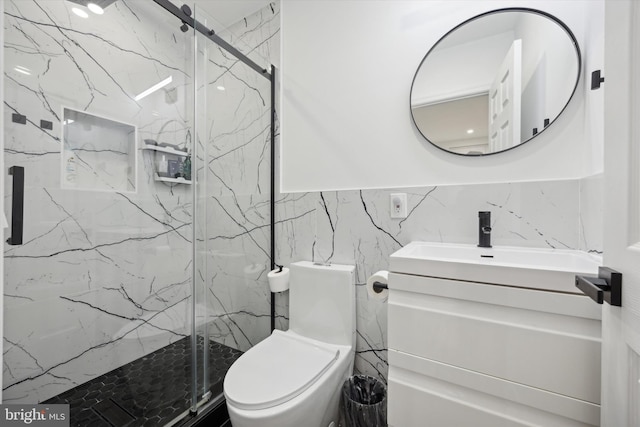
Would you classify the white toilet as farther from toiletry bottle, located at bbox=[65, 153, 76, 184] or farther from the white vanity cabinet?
toiletry bottle, located at bbox=[65, 153, 76, 184]

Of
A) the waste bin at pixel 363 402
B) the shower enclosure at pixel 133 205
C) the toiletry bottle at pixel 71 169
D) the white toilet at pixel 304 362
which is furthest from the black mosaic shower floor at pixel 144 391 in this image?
the toiletry bottle at pixel 71 169

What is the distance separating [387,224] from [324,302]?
1.71 feet

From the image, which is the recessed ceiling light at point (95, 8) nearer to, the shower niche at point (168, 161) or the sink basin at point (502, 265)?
the shower niche at point (168, 161)

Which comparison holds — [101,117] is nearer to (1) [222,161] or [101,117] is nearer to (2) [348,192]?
(1) [222,161]

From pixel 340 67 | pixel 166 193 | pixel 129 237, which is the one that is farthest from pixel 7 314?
pixel 340 67

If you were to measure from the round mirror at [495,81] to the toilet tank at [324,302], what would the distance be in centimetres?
82

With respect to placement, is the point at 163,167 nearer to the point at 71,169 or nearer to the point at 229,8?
the point at 71,169

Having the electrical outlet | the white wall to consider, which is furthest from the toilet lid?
the white wall

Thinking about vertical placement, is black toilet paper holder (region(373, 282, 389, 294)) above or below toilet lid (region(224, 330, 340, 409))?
above

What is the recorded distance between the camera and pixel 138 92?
162cm

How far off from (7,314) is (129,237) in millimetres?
576

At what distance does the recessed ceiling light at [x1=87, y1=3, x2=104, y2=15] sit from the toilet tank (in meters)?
1.75

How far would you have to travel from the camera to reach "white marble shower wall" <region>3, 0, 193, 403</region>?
4.02 feet

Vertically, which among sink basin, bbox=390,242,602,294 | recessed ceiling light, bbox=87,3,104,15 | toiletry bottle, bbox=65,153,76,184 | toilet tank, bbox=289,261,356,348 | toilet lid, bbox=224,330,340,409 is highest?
recessed ceiling light, bbox=87,3,104,15
